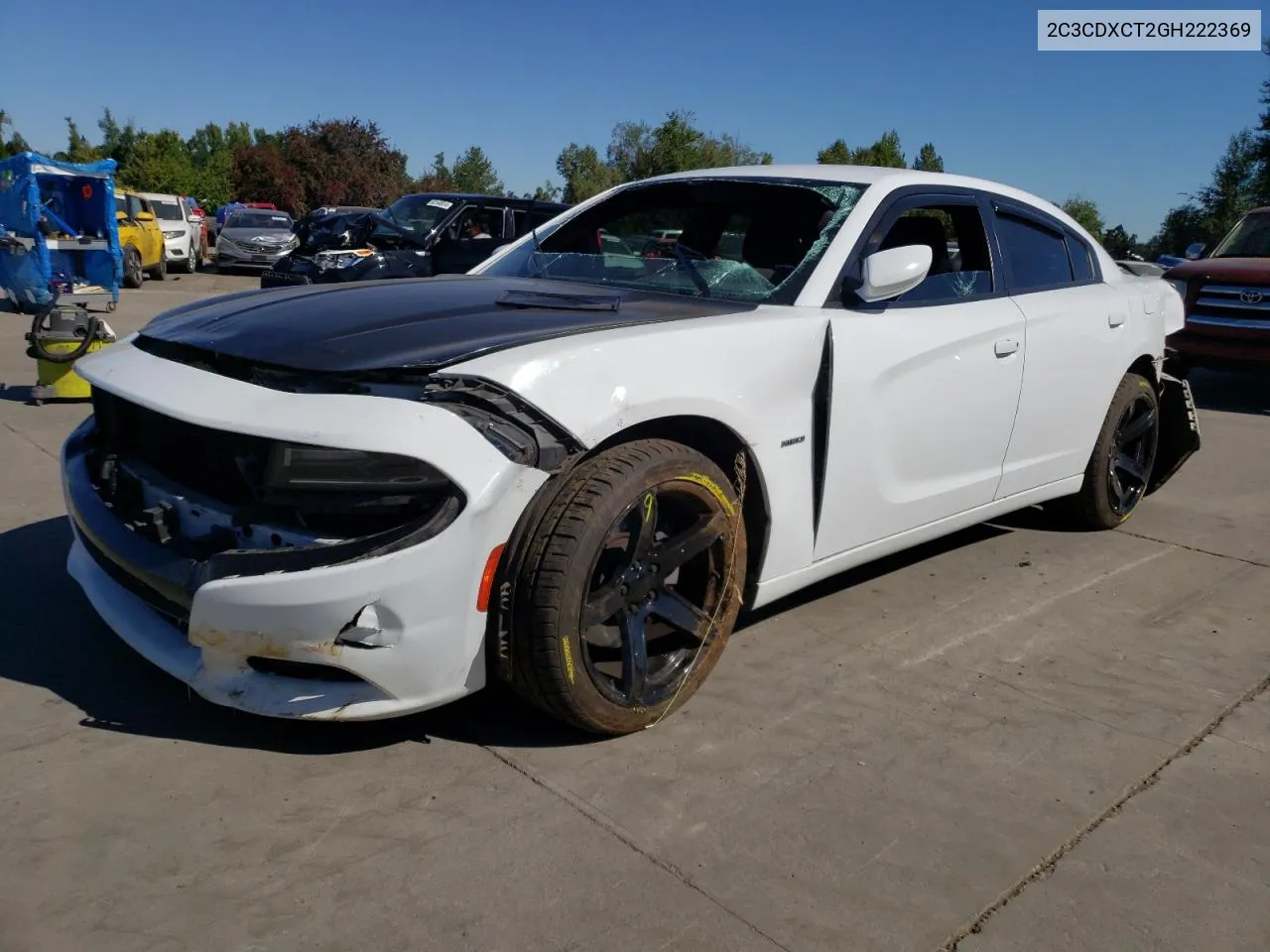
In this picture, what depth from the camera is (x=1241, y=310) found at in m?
9.35

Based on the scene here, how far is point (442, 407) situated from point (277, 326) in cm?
77

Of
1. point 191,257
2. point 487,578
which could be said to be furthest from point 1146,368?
point 191,257

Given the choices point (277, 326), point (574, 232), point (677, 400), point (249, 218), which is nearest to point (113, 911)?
point (277, 326)

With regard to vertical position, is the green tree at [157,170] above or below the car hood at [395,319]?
above

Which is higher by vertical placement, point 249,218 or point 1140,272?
point 249,218

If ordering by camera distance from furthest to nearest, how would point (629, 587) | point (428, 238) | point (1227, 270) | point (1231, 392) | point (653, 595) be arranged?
point (428, 238) → point (1231, 392) → point (1227, 270) → point (653, 595) → point (629, 587)

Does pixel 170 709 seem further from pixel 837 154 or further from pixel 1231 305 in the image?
pixel 837 154

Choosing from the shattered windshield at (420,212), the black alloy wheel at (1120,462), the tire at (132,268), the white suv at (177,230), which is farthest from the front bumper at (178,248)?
the black alloy wheel at (1120,462)

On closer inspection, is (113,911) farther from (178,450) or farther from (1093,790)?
(1093,790)

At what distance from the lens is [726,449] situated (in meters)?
3.14

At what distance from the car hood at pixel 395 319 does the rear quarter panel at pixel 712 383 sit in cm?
12

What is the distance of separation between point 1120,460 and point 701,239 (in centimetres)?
251

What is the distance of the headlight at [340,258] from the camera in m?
11.2

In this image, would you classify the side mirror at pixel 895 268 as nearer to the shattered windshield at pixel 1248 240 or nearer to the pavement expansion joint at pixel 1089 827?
the pavement expansion joint at pixel 1089 827
